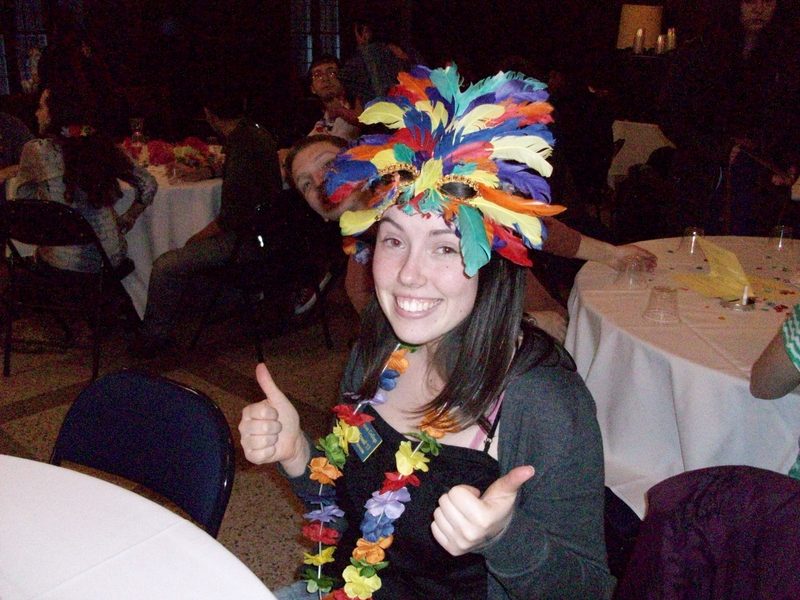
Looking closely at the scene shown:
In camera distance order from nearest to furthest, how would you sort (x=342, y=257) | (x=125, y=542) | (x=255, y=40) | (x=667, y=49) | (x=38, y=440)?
(x=125, y=542) → (x=38, y=440) → (x=342, y=257) → (x=667, y=49) → (x=255, y=40)

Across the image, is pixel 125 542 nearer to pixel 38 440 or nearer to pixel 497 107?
pixel 497 107

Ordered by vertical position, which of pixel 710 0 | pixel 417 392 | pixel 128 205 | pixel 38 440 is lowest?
pixel 38 440

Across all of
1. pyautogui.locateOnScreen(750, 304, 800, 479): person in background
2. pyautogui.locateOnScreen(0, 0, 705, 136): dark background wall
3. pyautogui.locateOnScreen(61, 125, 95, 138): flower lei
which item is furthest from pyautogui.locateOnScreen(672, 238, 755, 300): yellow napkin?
pyautogui.locateOnScreen(0, 0, 705, 136): dark background wall

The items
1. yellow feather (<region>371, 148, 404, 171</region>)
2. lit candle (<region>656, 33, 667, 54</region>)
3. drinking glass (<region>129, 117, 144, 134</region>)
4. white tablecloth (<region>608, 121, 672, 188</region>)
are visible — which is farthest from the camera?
lit candle (<region>656, 33, 667, 54</region>)

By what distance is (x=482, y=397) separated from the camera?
1.26m

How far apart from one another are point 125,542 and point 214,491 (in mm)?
227

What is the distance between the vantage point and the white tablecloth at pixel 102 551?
108cm

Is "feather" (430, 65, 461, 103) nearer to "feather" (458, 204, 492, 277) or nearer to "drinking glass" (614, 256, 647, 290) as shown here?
"feather" (458, 204, 492, 277)

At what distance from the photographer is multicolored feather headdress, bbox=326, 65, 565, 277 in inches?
46.3

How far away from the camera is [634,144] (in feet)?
23.4

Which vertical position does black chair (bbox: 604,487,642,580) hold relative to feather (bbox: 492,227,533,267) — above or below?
below

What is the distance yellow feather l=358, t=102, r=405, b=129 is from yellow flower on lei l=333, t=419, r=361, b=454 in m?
0.58

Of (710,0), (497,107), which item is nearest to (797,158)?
(497,107)

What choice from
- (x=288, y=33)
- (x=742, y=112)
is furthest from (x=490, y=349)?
(x=288, y=33)
